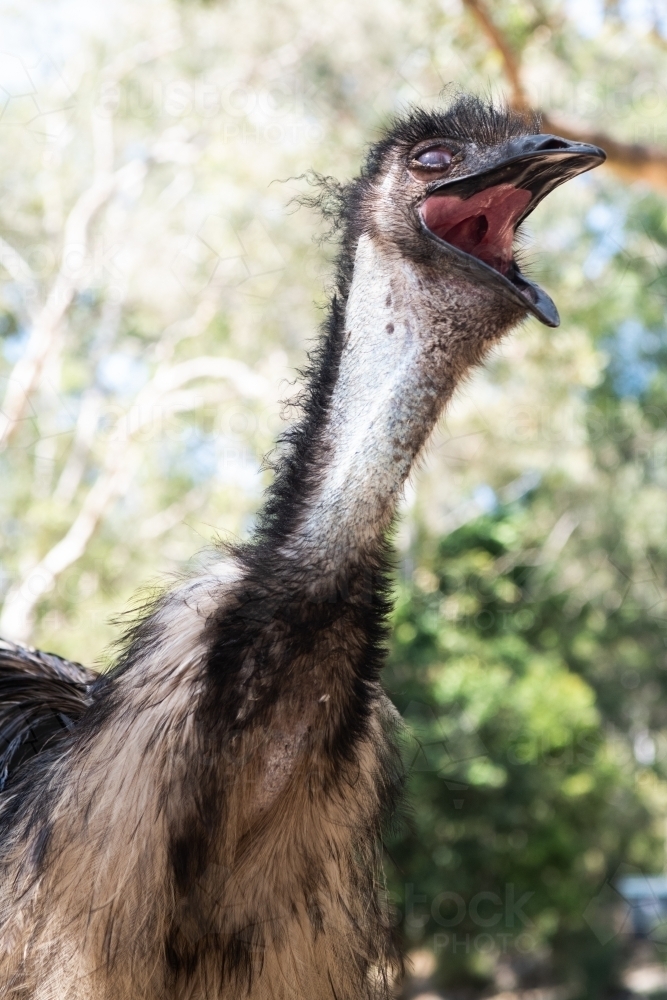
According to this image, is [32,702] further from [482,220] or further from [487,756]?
[487,756]

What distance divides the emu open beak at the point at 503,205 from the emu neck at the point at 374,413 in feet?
0.46

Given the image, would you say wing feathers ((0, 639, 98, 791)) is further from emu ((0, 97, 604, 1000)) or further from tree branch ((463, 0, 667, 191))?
tree branch ((463, 0, 667, 191))

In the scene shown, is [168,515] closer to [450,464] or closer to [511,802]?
[450,464]

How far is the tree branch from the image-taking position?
7.68 m

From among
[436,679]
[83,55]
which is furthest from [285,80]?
[436,679]

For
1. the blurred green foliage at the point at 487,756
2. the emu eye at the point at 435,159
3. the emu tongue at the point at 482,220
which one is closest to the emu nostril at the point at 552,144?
the emu tongue at the point at 482,220

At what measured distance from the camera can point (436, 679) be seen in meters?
11.1

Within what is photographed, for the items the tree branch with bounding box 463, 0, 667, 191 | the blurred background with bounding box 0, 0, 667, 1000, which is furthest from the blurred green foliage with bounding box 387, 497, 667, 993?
the tree branch with bounding box 463, 0, 667, 191

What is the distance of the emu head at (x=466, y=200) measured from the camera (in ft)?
A: 8.14

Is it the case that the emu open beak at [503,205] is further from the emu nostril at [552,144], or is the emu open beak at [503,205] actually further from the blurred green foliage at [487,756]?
the blurred green foliage at [487,756]

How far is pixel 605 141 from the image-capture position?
7715 millimetres

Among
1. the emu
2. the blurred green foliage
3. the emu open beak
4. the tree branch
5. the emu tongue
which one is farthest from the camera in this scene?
the blurred green foliage

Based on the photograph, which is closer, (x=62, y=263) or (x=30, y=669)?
(x=30, y=669)

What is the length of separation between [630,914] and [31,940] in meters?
18.8
